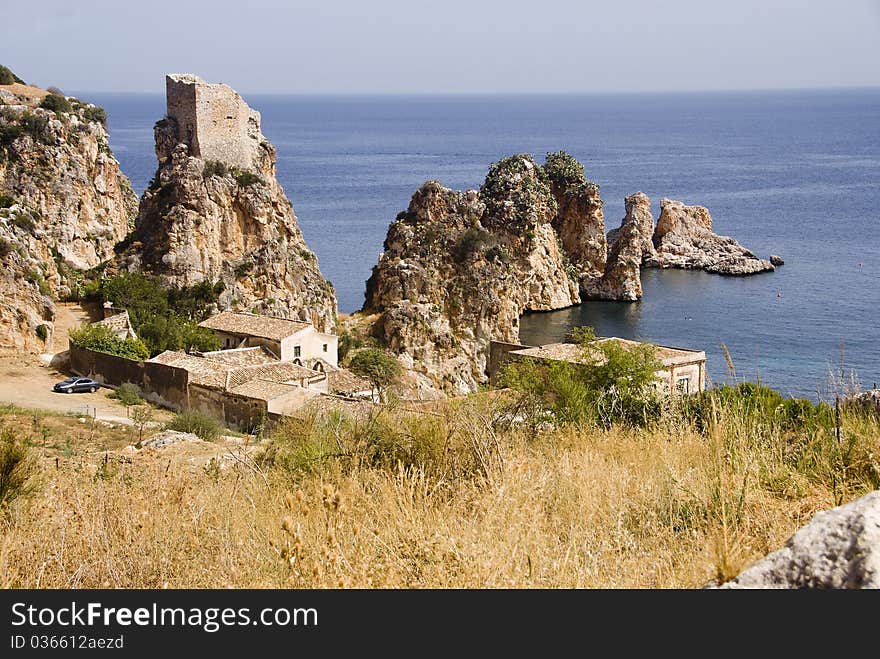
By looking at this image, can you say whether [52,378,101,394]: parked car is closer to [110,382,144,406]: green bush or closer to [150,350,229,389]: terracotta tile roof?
[110,382,144,406]: green bush

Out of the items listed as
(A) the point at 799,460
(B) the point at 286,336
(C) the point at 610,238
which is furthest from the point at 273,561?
(C) the point at 610,238

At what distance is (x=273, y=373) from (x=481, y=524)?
846 inches

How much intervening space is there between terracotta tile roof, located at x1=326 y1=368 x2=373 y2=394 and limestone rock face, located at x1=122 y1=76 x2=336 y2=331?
7.06m

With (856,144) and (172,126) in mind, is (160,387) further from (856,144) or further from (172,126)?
(856,144)

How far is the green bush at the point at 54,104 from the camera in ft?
132

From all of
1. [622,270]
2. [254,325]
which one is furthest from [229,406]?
[622,270]

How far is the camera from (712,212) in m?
92.1

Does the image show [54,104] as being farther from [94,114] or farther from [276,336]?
[276,336]

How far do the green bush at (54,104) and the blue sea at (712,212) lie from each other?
671 inches

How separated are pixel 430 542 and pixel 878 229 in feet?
276

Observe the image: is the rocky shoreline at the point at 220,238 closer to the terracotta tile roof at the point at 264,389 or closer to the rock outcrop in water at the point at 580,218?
the terracotta tile roof at the point at 264,389

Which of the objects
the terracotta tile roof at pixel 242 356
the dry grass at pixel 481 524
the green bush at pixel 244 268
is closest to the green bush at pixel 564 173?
the green bush at pixel 244 268

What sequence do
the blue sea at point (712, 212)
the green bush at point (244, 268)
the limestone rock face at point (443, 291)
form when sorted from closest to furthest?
the green bush at point (244, 268) < the limestone rock face at point (443, 291) < the blue sea at point (712, 212)

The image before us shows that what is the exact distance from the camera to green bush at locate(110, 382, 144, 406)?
979 inches
